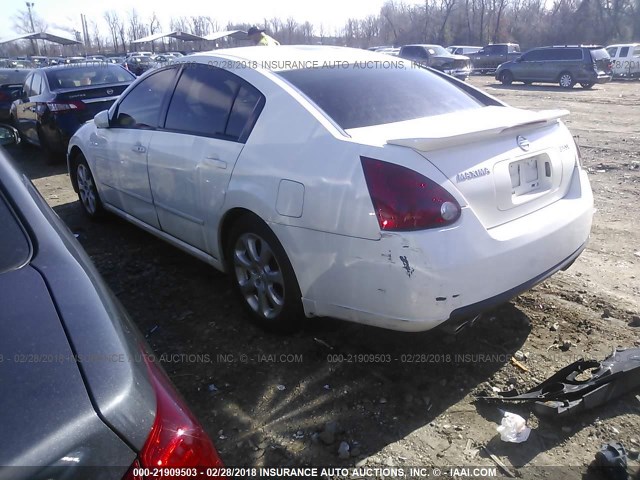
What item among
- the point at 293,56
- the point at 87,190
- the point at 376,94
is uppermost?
the point at 293,56

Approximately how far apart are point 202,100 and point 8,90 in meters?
11.6

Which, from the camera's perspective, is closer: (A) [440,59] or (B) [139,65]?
(A) [440,59]

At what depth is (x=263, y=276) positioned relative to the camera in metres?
3.24

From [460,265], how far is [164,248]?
125 inches

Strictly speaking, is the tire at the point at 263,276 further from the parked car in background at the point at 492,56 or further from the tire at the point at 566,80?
the parked car in background at the point at 492,56

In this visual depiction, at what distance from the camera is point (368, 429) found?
2549 millimetres

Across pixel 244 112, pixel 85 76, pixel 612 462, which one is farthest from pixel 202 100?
pixel 85 76

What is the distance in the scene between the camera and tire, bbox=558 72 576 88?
22453 millimetres

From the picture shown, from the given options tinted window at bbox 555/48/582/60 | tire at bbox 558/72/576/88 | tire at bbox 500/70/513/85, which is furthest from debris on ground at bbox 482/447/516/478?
tire at bbox 500/70/513/85

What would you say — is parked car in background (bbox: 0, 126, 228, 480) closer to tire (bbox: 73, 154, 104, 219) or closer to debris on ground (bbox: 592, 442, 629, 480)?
debris on ground (bbox: 592, 442, 629, 480)

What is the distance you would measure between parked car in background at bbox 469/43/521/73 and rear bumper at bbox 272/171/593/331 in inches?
1236

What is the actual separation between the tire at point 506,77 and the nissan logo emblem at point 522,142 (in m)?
24.1

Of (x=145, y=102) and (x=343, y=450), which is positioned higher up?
(x=145, y=102)

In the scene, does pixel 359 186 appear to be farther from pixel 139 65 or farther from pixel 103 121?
pixel 139 65
